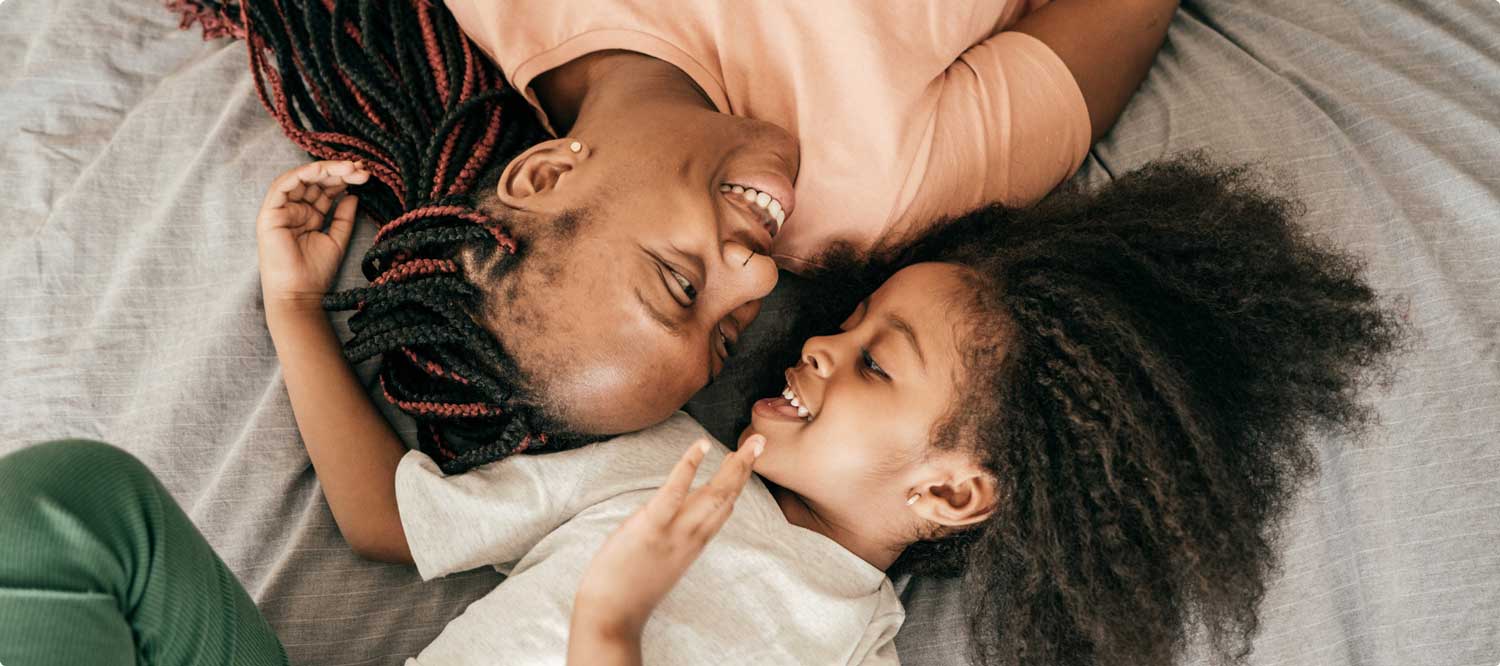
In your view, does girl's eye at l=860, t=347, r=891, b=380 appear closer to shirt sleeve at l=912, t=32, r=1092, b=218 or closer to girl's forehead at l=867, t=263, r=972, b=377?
girl's forehead at l=867, t=263, r=972, b=377

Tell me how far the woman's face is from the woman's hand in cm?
20

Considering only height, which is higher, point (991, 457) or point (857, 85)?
point (857, 85)

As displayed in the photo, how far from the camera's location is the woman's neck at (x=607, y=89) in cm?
118

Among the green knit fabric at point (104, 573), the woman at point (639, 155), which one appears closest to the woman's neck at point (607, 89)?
the woman at point (639, 155)

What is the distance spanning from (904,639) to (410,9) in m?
1.04

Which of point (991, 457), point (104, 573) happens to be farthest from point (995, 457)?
point (104, 573)

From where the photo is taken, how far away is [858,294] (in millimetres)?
1336

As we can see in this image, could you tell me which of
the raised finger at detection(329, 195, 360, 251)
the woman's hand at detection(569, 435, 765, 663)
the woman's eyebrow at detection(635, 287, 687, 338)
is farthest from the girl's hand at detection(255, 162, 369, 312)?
the woman's hand at detection(569, 435, 765, 663)

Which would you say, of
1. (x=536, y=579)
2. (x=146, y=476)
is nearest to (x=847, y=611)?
(x=536, y=579)

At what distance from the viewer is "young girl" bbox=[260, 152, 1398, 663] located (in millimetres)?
1028

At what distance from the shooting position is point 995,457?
1.07m

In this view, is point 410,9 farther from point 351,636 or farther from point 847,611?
point 847,611

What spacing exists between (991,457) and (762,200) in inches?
15.6

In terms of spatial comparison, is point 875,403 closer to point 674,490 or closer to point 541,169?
point 674,490
